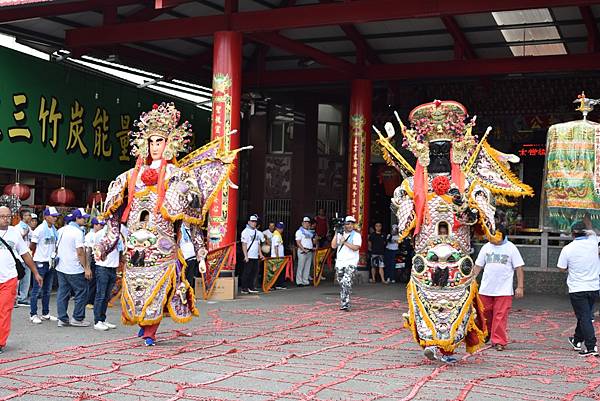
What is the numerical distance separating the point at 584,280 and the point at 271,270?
322 inches

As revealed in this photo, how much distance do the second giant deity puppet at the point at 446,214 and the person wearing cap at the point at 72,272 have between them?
3865mm

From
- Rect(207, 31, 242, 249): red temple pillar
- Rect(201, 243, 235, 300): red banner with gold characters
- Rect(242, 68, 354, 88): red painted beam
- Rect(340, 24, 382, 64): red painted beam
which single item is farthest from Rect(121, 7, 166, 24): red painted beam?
Rect(201, 243, 235, 300): red banner with gold characters

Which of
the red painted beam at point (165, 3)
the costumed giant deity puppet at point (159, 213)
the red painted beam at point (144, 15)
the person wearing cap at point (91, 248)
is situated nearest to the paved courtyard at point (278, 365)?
the costumed giant deity puppet at point (159, 213)

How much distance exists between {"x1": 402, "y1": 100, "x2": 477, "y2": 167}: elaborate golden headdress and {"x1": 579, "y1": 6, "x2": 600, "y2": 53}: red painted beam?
30.3ft

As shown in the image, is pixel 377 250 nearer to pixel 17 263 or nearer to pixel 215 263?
pixel 215 263

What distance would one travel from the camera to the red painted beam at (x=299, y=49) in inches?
591

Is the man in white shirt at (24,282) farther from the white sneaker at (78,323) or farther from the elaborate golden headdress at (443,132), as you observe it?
the elaborate golden headdress at (443,132)

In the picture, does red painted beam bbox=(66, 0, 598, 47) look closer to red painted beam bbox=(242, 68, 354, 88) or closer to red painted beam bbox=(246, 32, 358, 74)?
red painted beam bbox=(246, 32, 358, 74)

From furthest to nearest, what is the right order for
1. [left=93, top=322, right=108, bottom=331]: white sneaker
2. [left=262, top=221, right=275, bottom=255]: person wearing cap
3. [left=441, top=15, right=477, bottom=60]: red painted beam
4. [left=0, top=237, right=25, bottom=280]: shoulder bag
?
[left=441, top=15, right=477, bottom=60]: red painted beam
[left=262, top=221, right=275, bottom=255]: person wearing cap
[left=93, top=322, right=108, bottom=331]: white sneaker
[left=0, top=237, right=25, bottom=280]: shoulder bag

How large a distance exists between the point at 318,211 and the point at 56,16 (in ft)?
29.5

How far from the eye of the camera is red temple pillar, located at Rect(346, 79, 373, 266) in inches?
713

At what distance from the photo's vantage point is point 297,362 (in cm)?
746

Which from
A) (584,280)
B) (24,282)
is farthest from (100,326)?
(584,280)

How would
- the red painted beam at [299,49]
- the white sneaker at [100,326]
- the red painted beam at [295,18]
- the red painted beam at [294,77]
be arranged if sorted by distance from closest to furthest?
the white sneaker at [100,326]
the red painted beam at [295,18]
the red painted beam at [299,49]
the red painted beam at [294,77]
